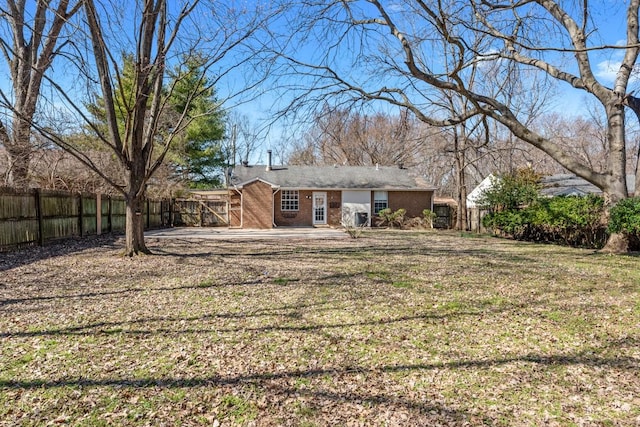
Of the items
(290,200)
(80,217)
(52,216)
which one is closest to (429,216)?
(290,200)

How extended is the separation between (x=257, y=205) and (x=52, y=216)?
10415 mm

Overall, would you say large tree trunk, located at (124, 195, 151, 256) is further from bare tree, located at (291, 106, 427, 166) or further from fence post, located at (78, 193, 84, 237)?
bare tree, located at (291, 106, 427, 166)

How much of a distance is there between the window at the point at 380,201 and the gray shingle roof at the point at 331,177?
51 centimetres

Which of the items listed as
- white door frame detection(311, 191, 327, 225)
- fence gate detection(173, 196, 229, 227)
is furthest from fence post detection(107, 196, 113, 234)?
white door frame detection(311, 191, 327, 225)

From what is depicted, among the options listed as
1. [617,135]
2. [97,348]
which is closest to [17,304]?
[97,348]

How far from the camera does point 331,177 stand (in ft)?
76.4

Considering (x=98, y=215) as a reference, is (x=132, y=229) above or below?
below

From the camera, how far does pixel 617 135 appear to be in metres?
10.9

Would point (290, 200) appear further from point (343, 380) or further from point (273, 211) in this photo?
point (343, 380)

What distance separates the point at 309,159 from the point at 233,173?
1449 centimetres

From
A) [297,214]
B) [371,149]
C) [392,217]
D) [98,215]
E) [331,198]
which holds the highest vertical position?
[371,149]

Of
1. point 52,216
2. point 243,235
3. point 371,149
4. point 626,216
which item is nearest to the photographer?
point 626,216

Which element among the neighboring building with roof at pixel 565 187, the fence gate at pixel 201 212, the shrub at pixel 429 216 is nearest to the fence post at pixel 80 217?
the fence gate at pixel 201 212

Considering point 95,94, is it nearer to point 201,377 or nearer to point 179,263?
point 179,263
